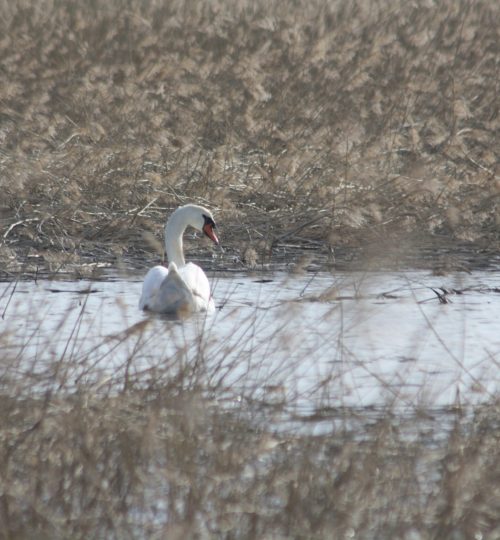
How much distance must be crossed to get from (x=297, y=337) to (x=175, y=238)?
2498mm

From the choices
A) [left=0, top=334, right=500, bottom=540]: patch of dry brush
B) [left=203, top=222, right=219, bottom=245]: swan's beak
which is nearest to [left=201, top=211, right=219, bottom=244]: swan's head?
[left=203, top=222, right=219, bottom=245]: swan's beak

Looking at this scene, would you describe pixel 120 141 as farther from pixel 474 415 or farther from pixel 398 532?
pixel 398 532

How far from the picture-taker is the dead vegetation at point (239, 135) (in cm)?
1042

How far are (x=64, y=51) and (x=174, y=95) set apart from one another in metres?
1.29

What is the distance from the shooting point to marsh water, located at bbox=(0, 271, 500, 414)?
548cm

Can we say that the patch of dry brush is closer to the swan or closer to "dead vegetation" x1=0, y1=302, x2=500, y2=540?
"dead vegetation" x1=0, y1=302, x2=500, y2=540

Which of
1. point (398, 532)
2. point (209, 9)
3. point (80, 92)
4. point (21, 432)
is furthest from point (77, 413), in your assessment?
point (209, 9)

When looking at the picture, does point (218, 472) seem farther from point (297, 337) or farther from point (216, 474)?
point (297, 337)

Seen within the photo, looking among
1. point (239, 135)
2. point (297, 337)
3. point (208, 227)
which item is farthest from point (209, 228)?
point (239, 135)

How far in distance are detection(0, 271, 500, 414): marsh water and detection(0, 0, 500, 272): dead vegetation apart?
1.38 feet

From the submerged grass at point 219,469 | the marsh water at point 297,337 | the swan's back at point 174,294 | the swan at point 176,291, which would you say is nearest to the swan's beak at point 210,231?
the marsh water at point 297,337

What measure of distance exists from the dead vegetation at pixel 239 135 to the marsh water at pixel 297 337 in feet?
1.38

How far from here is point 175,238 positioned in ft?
31.8

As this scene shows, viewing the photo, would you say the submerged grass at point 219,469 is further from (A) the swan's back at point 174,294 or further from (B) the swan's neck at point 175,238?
(B) the swan's neck at point 175,238
